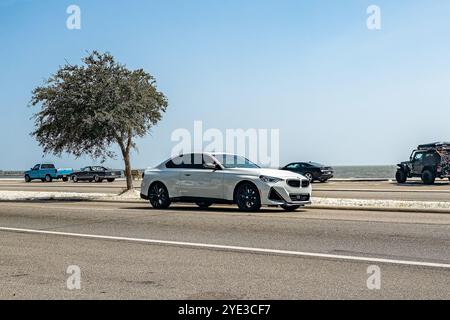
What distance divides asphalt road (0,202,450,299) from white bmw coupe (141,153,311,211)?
108 cm

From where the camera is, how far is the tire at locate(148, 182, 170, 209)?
A: 17516mm

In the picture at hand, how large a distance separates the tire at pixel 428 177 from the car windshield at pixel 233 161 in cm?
2191

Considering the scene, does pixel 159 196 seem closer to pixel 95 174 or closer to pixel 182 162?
pixel 182 162

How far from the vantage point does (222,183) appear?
16156 mm

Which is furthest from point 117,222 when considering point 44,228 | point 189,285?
point 189,285

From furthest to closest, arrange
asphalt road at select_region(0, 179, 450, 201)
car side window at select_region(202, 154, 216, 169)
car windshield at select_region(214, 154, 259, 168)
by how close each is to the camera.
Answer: asphalt road at select_region(0, 179, 450, 201), car side window at select_region(202, 154, 216, 169), car windshield at select_region(214, 154, 259, 168)

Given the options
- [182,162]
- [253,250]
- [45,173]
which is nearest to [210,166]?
[182,162]

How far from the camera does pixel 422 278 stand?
22.5ft

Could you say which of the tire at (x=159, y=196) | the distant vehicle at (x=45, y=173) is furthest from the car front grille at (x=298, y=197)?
the distant vehicle at (x=45, y=173)

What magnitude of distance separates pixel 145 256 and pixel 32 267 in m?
1.68

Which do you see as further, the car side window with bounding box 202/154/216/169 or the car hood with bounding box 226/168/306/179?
the car side window with bounding box 202/154/216/169
